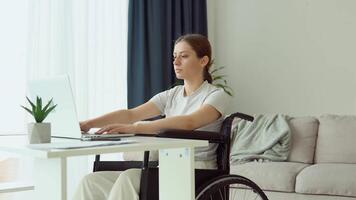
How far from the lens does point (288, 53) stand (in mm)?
3932

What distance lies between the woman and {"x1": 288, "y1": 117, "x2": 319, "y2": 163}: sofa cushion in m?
1.22

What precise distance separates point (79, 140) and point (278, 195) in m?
1.52

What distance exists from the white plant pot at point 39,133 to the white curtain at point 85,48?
167cm

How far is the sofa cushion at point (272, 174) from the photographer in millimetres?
2766

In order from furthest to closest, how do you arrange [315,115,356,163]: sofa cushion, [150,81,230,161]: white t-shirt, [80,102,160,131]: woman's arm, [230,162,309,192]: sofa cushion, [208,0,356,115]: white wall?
[208,0,356,115]: white wall < [315,115,356,163]: sofa cushion < [230,162,309,192]: sofa cushion < [80,102,160,131]: woman's arm < [150,81,230,161]: white t-shirt

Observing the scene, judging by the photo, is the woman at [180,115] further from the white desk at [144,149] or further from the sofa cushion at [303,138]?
the sofa cushion at [303,138]

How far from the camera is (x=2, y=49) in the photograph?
3.09 m

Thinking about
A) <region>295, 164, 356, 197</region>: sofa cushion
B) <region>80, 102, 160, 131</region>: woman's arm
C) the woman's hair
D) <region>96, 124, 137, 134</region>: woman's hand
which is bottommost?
<region>295, 164, 356, 197</region>: sofa cushion

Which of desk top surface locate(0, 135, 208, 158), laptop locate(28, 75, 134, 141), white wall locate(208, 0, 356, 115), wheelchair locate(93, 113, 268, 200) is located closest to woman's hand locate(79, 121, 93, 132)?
laptop locate(28, 75, 134, 141)

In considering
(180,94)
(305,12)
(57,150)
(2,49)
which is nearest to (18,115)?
(2,49)

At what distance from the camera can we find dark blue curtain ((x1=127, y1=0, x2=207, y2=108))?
3883mm

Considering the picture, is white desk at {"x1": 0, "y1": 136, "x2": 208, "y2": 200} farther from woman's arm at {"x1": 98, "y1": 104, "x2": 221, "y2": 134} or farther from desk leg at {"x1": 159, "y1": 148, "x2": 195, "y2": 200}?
woman's arm at {"x1": 98, "y1": 104, "x2": 221, "y2": 134}

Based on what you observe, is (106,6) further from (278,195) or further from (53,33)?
(278,195)

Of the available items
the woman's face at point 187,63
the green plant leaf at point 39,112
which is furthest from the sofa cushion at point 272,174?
the green plant leaf at point 39,112
